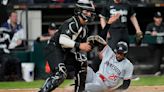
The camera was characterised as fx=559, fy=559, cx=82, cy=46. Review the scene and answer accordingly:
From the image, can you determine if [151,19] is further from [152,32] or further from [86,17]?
Answer: [86,17]

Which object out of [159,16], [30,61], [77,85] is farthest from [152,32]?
[77,85]

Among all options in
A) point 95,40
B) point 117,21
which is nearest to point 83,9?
point 95,40

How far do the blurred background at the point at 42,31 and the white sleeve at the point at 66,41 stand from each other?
4218mm

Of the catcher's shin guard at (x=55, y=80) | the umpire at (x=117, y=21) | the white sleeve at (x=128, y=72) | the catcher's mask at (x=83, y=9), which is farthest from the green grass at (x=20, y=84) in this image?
the catcher's mask at (x=83, y=9)

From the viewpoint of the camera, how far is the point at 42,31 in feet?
41.4

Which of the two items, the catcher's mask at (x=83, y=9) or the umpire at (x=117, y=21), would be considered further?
the umpire at (x=117, y=21)

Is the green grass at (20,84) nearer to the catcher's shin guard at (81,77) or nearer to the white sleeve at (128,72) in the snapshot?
the catcher's shin guard at (81,77)

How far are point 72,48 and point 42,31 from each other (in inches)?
209

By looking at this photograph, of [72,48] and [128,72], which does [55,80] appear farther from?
[128,72]

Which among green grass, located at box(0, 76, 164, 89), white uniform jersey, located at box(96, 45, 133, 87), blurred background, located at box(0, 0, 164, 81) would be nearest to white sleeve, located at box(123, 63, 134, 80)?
white uniform jersey, located at box(96, 45, 133, 87)

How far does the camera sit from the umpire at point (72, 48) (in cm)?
718

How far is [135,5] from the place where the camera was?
41.3 ft

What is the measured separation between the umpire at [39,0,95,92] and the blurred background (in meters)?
3.88

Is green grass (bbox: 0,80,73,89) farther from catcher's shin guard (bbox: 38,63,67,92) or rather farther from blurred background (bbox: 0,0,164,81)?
catcher's shin guard (bbox: 38,63,67,92)
